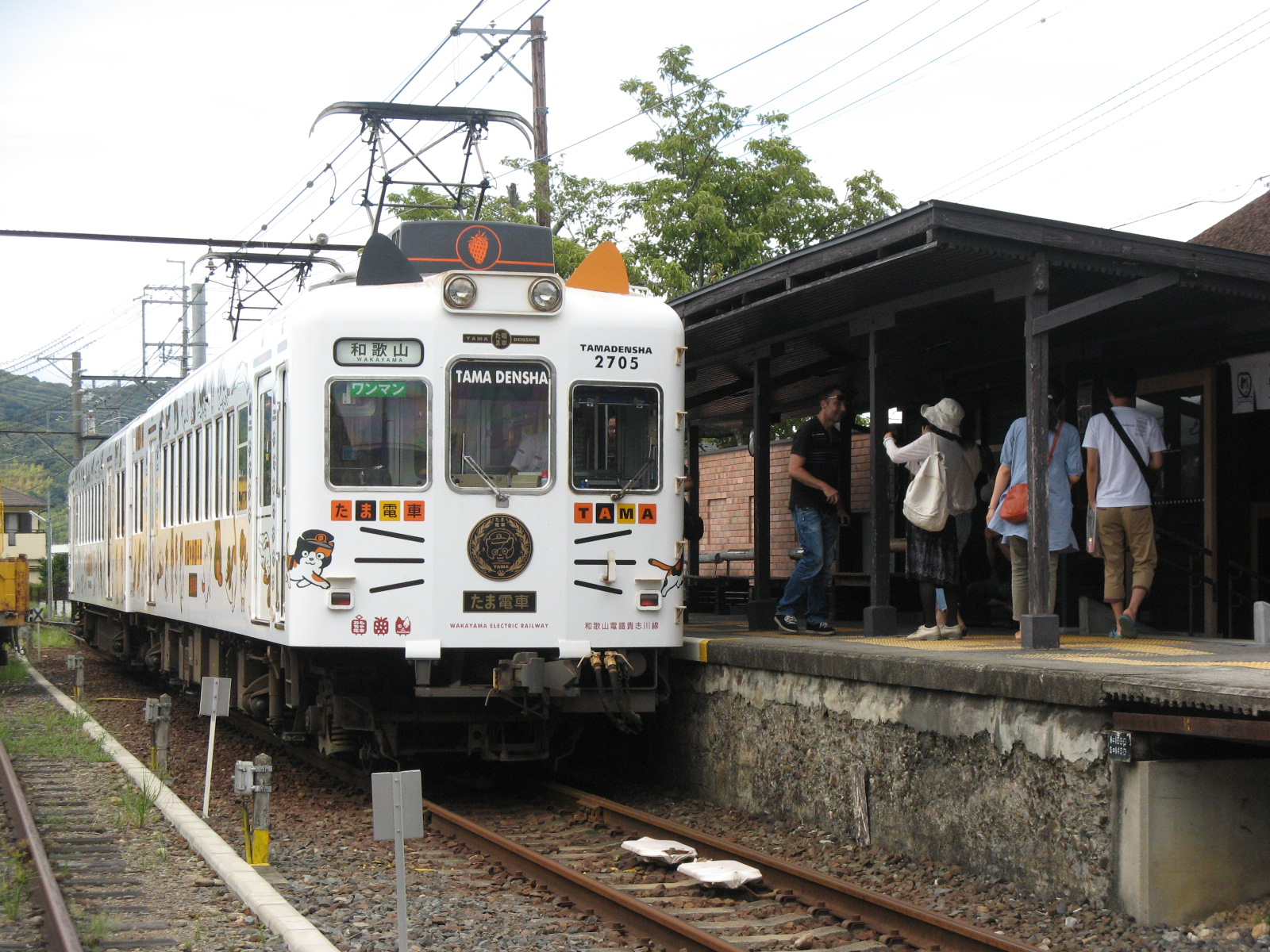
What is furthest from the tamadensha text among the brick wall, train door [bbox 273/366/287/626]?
the brick wall

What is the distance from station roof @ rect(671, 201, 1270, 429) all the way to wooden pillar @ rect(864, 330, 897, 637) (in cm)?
24

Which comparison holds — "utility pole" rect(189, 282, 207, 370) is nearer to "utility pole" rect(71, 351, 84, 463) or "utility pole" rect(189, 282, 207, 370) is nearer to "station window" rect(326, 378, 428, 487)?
"utility pole" rect(71, 351, 84, 463)

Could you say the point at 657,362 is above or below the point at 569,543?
above

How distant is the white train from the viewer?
8508 millimetres

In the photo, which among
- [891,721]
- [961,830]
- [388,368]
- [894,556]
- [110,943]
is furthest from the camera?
[894,556]

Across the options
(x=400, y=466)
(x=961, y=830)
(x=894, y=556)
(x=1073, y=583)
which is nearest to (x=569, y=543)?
(x=400, y=466)

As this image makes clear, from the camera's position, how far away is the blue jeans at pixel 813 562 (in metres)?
10.5

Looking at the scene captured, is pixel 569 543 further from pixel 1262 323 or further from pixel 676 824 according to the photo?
pixel 1262 323

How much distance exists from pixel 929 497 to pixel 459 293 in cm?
318

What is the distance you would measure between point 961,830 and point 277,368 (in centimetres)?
499

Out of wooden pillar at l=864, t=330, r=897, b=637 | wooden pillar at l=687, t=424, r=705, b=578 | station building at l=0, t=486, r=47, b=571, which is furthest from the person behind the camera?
station building at l=0, t=486, r=47, b=571

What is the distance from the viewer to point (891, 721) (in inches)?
287

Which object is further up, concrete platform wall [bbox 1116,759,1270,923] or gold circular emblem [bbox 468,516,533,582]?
gold circular emblem [bbox 468,516,533,582]

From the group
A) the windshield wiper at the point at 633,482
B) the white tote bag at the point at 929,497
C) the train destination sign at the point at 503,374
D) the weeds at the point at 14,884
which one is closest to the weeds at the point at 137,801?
the weeds at the point at 14,884
